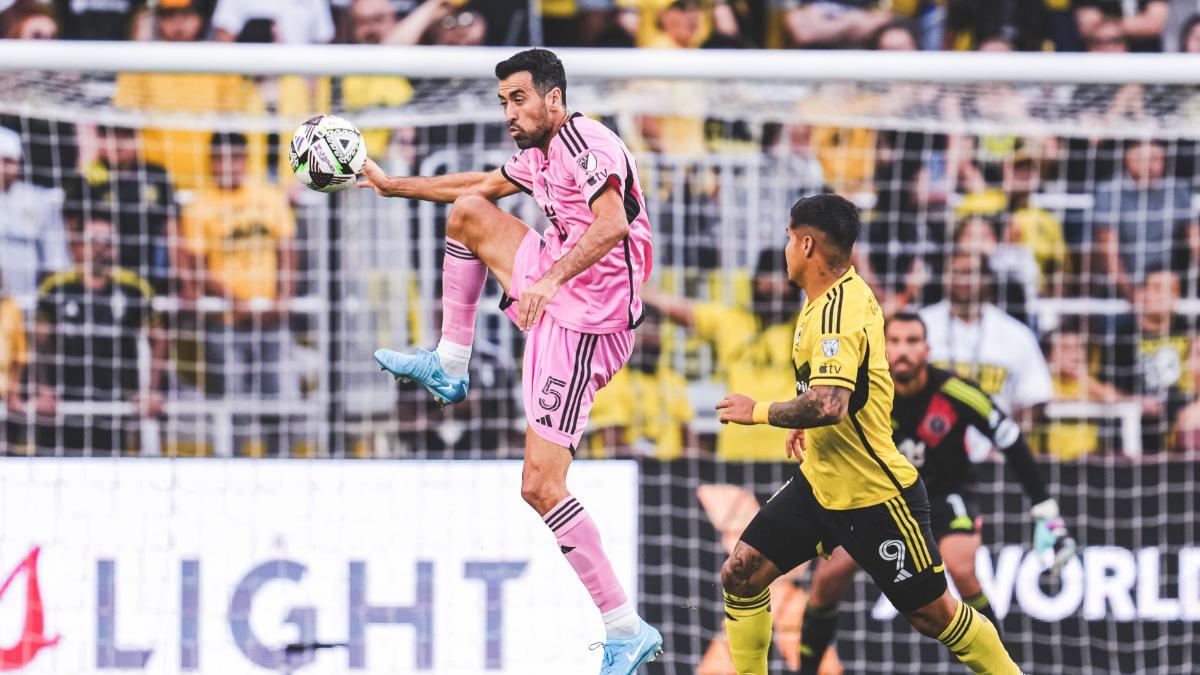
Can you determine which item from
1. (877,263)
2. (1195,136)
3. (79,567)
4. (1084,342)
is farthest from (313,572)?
(1195,136)

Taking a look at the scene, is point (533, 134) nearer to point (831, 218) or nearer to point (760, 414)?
point (831, 218)

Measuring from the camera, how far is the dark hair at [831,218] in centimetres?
629

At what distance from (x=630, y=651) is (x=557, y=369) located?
1093 millimetres

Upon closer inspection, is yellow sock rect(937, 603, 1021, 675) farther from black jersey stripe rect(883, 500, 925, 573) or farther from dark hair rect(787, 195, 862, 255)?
dark hair rect(787, 195, 862, 255)

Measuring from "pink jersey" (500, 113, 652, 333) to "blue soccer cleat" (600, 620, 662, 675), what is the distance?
1.16m

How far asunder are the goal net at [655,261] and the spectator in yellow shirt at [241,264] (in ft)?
0.04

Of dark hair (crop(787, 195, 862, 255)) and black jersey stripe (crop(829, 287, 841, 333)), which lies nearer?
black jersey stripe (crop(829, 287, 841, 333))

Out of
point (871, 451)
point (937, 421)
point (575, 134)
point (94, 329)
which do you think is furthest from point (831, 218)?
point (94, 329)

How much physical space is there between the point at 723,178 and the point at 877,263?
3.37 feet

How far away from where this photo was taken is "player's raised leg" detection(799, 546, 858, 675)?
8.15 meters

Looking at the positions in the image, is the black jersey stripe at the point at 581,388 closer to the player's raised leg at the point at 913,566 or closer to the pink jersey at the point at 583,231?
the pink jersey at the point at 583,231

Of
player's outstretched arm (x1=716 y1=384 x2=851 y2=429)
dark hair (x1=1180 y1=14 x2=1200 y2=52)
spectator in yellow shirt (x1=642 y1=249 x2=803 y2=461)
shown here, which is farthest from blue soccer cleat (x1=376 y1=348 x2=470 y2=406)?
dark hair (x1=1180 y1=14 x2=1200 y2=52)

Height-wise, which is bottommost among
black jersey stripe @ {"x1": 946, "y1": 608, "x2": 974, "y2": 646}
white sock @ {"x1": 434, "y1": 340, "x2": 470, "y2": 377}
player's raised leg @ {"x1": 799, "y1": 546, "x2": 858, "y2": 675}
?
player's raised leg @ {"x1": 799, "y1": 546, "x2": 858, "y2": 675}

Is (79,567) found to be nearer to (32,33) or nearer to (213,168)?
(213,168)
